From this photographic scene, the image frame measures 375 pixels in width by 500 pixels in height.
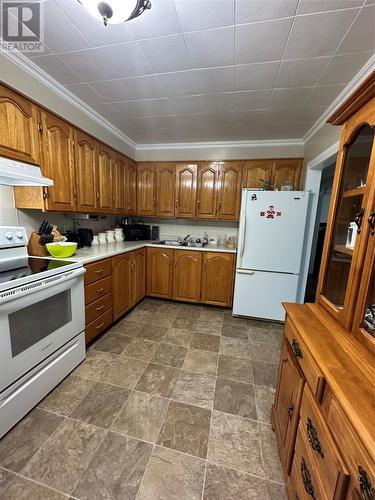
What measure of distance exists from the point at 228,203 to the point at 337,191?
6.78ft

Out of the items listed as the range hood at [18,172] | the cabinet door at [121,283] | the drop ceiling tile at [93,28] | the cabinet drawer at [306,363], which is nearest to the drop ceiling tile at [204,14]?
the drop ceiling tile at [93,28]

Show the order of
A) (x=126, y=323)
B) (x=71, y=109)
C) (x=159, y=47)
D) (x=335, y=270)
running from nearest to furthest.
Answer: (x=335, y=270) < (x=159, y=47) < (x=71, y=109) < (x=126, y=323)

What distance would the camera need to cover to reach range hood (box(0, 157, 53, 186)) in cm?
141

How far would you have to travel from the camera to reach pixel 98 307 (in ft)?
7.22

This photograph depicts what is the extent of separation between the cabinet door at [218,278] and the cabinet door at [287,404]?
5.63 feet

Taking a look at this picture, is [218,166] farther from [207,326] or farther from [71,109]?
[207,326]

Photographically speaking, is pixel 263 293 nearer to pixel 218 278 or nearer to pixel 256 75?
pixel 218 278

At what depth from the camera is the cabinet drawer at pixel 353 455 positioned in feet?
1.61

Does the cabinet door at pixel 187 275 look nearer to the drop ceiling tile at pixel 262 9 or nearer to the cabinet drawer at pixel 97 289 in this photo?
the cabinet drawer at pixel 97 289

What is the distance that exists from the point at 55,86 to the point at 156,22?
1191 mm

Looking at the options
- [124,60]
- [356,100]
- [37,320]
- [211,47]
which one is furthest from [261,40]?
[37,320]

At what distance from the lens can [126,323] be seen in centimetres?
264

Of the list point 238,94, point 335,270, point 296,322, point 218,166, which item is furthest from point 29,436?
point 218,166

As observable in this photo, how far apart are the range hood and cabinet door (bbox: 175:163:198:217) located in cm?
192
